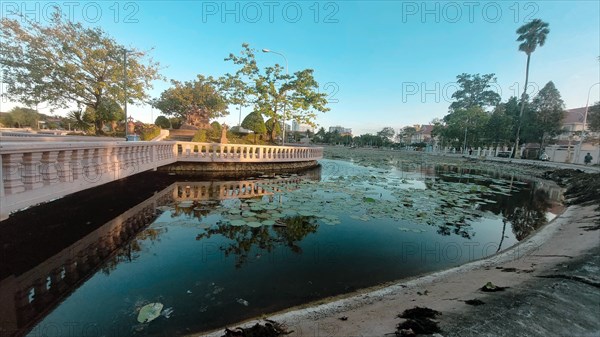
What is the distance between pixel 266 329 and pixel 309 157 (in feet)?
55.9

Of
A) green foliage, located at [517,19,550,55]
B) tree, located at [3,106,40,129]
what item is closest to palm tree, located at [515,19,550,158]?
green foliage, located at [517,19,550,55]

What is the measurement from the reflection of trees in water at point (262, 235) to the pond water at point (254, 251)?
0.02 m

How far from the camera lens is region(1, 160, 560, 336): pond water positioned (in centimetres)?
286

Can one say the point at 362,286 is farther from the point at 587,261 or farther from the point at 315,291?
the point at 587,261

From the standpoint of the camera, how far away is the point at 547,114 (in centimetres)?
3095

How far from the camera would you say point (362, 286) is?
3557 millimetres

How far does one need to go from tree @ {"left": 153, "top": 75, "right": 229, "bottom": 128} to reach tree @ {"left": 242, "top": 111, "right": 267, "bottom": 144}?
48.5ft

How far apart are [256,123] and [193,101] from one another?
2050 centimetres

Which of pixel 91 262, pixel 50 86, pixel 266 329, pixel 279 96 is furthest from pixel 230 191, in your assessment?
pixel 50 86

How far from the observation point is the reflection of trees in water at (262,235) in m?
4.54

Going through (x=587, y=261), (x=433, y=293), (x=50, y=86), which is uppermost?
(x=50, y=86)

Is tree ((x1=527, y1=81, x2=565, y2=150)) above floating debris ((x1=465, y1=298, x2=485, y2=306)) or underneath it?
above

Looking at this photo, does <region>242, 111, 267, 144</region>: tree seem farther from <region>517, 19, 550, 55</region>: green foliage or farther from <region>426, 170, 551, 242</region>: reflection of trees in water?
<region>517, 19, 550, 55</region>: green foliage

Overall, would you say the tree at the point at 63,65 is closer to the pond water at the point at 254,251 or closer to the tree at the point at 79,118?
the tree at the point at 79,118
